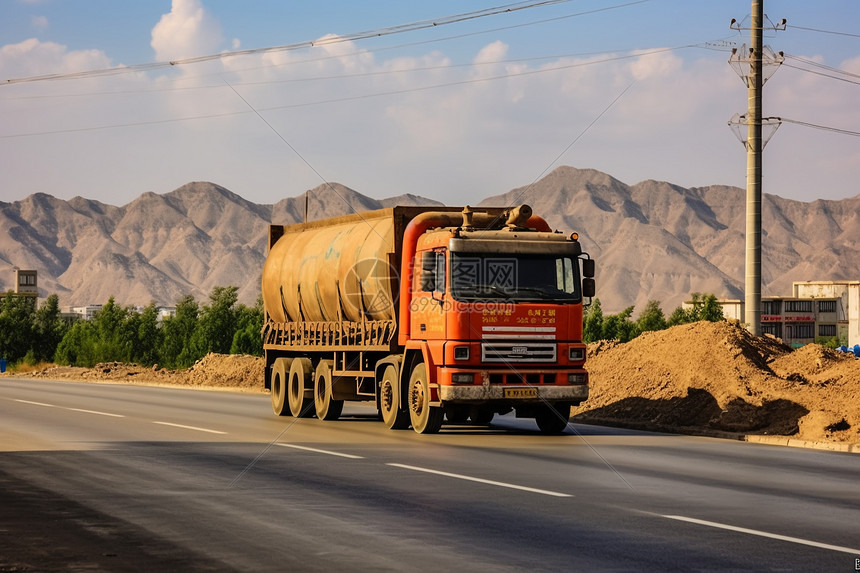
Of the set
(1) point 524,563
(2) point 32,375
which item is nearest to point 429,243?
(1) point 524,563

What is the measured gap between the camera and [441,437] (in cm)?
2103

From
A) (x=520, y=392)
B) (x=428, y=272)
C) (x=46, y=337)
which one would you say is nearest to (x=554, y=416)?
(x=520, y=392)

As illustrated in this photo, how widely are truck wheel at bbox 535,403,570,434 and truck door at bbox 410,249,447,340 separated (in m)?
2.59

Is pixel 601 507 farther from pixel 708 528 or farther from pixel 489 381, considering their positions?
pixel 489 381

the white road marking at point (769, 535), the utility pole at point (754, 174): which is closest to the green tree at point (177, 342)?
the utility pole at point (754, 174)

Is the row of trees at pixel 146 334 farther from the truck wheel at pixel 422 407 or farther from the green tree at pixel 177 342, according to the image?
the truck wheel at pixel 422 407

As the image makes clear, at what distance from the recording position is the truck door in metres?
20.8

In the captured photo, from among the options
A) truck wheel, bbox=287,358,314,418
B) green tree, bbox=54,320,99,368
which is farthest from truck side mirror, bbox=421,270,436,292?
green tree, bbox=54,320,99,368

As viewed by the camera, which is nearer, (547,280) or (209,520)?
(209,520)

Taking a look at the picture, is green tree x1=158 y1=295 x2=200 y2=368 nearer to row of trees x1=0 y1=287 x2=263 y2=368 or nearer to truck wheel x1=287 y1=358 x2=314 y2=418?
row of trees x1=0 y1=287 x2=263 y2=368

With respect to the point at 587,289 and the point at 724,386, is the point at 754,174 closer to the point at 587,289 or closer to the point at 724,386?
the point at 724,386

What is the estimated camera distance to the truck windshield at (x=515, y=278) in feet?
68.3

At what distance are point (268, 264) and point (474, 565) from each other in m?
21.5

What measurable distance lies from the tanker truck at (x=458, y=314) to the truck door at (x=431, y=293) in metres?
0.02
